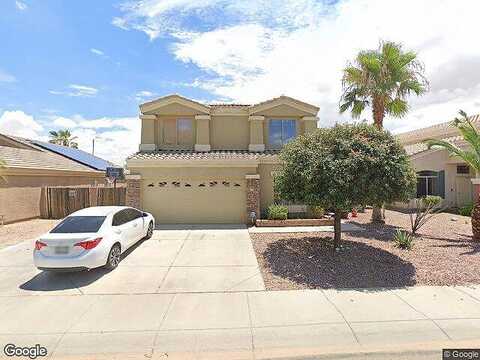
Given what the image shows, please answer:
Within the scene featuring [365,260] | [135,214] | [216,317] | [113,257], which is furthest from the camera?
[135,214]

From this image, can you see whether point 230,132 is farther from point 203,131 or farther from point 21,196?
point 21,196

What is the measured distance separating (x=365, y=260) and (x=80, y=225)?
7.80 m

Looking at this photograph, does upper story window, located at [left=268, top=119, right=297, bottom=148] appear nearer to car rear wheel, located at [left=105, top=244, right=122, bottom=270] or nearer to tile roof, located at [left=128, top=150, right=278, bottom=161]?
tile roof, located at [left=128, top=150, right=278, bottom=161]

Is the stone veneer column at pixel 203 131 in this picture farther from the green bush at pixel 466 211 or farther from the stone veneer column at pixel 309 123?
the green bush at pixel 466 211

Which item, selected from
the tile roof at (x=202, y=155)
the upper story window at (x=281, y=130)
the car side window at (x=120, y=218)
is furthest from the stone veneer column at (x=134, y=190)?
the upper story window at (x=281, y=130)

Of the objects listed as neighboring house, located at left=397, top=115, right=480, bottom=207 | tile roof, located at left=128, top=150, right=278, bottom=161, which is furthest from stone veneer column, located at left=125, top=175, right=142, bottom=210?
neighboring house, located at left=397, top=115, right=480, bottom=207

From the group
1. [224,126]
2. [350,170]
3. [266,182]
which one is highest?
[224,126]

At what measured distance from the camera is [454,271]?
23.9 ft

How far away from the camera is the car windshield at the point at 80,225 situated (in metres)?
7.24

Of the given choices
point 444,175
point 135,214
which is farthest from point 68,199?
point 444,175

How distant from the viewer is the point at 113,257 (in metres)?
7.73

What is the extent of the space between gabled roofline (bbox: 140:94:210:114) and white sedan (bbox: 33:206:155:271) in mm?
8572

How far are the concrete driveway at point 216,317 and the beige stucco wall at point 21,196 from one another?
8.95 meters

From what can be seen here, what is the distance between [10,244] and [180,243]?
6339 millimetres
